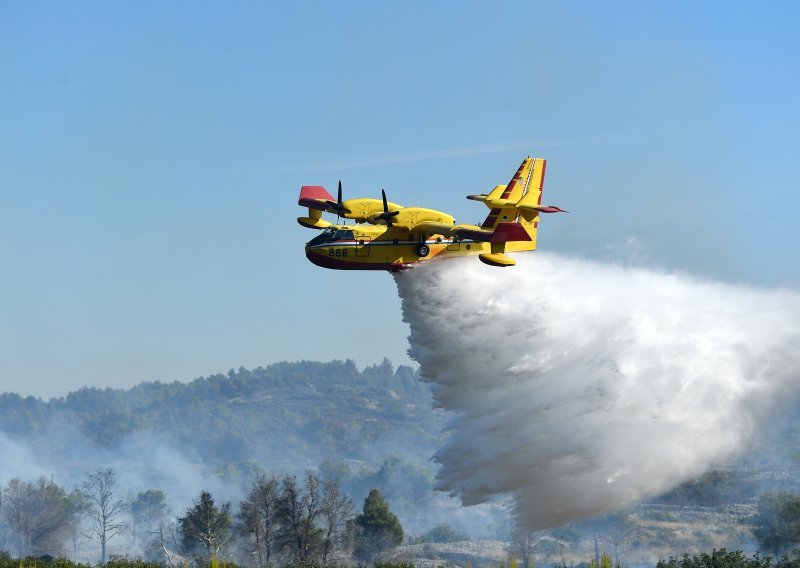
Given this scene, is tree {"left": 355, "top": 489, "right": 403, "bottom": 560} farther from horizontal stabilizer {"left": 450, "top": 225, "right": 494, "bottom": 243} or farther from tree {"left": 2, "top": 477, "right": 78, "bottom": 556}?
horizontal stabilizer {"left": 450, "top": 225, "right": 494, "bottom": 243}

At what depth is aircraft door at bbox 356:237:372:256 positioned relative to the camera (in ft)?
170

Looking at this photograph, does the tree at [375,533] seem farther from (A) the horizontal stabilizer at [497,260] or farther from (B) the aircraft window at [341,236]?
(B) the aircraft window at [341,236]

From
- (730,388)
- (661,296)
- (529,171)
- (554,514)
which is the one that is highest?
(529,171)

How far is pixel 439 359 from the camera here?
53.5 metres

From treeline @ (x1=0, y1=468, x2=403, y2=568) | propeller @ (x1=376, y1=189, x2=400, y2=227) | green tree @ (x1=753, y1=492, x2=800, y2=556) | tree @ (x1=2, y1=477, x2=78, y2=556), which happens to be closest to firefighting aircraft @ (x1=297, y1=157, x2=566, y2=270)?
propeller @ (x1=376, y1=189, x2=400, y2=227)

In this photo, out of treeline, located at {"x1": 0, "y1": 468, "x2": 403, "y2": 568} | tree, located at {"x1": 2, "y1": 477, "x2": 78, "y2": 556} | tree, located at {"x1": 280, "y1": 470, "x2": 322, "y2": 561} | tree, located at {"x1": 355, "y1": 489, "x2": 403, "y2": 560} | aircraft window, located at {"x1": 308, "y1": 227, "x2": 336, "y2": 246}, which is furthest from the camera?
tree, located at {"x1": 2, "y1": 477, "x2": 78, "y2": 556}

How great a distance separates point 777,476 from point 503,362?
46.3 meters

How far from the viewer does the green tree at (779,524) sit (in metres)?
75.4

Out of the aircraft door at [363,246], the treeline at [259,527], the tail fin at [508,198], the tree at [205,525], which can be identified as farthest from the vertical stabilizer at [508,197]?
the tree at [205,525]

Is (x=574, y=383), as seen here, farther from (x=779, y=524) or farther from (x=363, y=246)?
(x=779, y=524)

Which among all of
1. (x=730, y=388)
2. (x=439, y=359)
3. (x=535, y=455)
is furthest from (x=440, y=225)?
(x=730, y=388)

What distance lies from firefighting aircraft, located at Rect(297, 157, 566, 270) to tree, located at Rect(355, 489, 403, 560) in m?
49.9

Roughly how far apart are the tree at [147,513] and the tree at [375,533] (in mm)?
82196

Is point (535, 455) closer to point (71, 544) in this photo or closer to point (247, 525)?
point (247, 525)
